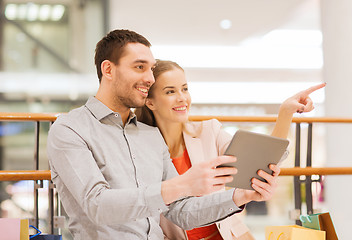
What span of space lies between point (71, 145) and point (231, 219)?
85cm

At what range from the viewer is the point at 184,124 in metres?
2.20

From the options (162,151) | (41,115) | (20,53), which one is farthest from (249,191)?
(20,53)

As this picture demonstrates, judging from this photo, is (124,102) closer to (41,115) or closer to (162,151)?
(162,151)

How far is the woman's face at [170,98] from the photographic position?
6.85ft

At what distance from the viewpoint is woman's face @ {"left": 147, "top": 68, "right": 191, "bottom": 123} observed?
2088 mm

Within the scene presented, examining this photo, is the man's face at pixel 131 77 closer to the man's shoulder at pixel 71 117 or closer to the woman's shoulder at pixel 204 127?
the man's shoulder at pixel 71 117

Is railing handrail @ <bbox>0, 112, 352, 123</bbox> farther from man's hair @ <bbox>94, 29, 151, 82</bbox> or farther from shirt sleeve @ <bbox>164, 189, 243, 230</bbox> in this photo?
shirt sleeve @ <bbox>164, 189, 243, 230</bbox>

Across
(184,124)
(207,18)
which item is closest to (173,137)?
(184,124)

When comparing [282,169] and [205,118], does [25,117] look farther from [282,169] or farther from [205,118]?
[282,169]

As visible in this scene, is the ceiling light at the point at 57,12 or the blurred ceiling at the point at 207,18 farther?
the blurred ceiling at the point at 207,18

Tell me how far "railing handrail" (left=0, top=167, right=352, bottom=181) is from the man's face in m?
0.60

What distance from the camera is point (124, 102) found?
1.73m

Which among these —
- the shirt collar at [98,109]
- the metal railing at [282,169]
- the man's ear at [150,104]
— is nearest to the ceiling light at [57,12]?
the metal railing at [282,169]

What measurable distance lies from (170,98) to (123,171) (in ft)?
1.84
